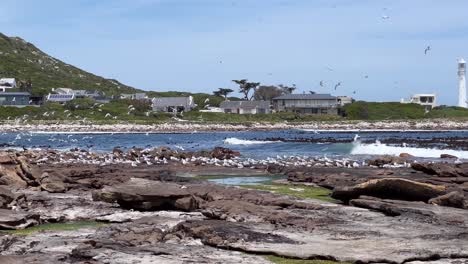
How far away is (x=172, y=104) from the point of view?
488 feet

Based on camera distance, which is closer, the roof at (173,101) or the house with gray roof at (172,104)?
the house with gray roof at (172,104)

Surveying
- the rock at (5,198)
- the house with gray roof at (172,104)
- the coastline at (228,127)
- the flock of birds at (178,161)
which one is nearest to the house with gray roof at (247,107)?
the house with gray roof at (172,104)

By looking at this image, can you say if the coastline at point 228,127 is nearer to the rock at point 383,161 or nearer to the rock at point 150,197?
the rock at point 383,161

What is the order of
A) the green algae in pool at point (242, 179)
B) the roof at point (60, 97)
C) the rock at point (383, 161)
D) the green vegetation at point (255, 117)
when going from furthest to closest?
the roof at point (60, 97) < the green vegetation at point (255, 117) < the rock at point (383, 161) < the green algae in pool at point (242, 179)

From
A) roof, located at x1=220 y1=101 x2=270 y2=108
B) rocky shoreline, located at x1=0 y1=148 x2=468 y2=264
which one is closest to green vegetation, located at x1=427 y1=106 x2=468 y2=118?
roof, located at x1=220 y1=101 x2=270 y2=108

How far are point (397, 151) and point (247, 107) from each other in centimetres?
9252

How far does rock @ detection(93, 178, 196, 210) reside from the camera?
704 inches

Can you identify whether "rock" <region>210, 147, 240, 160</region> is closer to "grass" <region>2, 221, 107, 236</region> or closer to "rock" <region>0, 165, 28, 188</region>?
"rock" <region>0, 165, 28, 188</region>

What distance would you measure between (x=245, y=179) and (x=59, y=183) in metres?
9.24

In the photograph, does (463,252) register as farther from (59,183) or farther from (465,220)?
(59,183)

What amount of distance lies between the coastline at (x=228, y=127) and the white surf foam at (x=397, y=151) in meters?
50.8

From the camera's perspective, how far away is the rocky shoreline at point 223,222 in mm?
12453

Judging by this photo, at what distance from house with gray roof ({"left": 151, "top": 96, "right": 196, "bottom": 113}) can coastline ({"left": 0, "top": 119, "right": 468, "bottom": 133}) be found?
23010 mm

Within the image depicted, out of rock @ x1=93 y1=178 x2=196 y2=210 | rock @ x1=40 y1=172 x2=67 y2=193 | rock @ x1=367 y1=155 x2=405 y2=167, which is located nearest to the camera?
rock @ x1=93 y1=178 x2=196 y2=210
